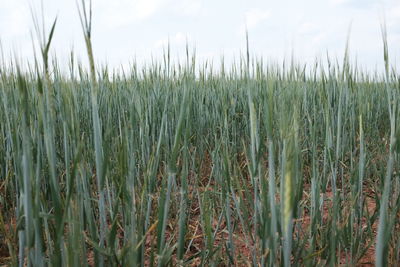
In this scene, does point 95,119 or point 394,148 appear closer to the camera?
point 95,119

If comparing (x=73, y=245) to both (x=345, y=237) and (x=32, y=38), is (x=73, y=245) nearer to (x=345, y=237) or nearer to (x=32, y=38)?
(x=32, y=38)

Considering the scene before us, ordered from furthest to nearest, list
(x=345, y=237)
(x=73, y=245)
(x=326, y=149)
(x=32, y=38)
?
Answer: (x=326, y=149), (x=345, y=237), (x=32, y=38), (x=73, y=245)

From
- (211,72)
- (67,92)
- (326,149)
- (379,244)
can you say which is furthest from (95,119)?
(211,72)

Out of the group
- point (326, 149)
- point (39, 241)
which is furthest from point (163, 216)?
point (326, 149)

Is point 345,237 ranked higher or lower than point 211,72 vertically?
lower

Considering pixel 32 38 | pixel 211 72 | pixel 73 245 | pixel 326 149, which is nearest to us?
pixel 73 245

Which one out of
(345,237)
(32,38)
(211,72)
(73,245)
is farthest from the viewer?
(211,72)

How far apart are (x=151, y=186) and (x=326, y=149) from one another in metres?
0.64

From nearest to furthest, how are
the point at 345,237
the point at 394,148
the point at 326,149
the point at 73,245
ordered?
the point at 73,245, the point at 394,148, the point at 345,237, the point at 326,149

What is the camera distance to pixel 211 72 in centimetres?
291

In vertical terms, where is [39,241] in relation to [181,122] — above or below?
below

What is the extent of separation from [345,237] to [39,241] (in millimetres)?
871

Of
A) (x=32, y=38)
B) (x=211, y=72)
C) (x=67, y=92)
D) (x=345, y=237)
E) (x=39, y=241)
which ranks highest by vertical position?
(x=211, y=72)

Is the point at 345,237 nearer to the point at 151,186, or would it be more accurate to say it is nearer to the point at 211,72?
the point at 151,186
